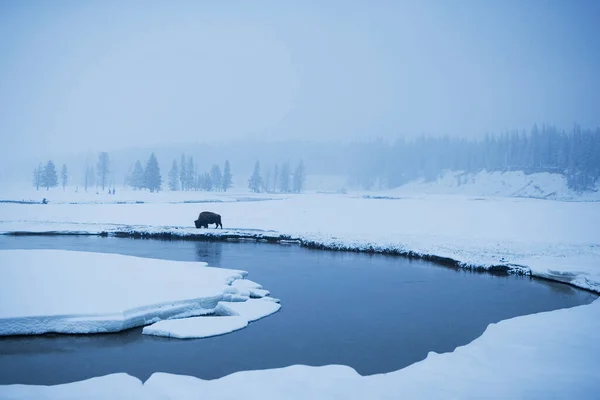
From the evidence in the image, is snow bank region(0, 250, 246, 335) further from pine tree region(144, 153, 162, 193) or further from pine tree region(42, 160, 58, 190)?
pine tree region(42, 160, 58, 190)

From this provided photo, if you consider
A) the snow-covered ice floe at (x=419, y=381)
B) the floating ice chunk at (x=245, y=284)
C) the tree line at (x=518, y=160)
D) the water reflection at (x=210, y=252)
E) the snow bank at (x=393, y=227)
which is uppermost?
the tree line at (x=518, y=160)

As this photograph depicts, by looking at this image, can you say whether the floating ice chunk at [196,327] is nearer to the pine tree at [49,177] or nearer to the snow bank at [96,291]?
the snow bank at [96,291]

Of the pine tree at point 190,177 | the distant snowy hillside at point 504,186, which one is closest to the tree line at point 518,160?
the distant snowy hillside at point 504,186

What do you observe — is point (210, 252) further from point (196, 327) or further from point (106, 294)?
point (196, 327)

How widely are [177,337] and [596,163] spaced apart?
148m

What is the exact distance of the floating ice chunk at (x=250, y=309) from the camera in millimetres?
14734

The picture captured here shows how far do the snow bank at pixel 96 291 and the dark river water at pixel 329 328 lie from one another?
413mm

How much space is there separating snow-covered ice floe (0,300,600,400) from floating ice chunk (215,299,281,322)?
4659mm

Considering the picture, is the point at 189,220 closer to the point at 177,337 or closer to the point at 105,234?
the point at 105,234

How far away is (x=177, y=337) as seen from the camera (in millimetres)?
12586

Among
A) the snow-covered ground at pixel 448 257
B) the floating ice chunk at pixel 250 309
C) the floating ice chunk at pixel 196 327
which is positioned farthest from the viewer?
the floating ice chunk at pixel 250 309

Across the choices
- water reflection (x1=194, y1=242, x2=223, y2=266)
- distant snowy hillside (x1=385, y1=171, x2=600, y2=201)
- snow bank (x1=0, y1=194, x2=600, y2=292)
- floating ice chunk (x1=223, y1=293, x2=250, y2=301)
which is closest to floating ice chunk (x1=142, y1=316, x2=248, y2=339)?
floating ice chunk (x1=223, y1=293, x2=250, y2=301)

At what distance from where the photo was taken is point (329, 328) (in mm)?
13883

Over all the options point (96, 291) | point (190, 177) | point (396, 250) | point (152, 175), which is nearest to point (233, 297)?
point (96, 291)
